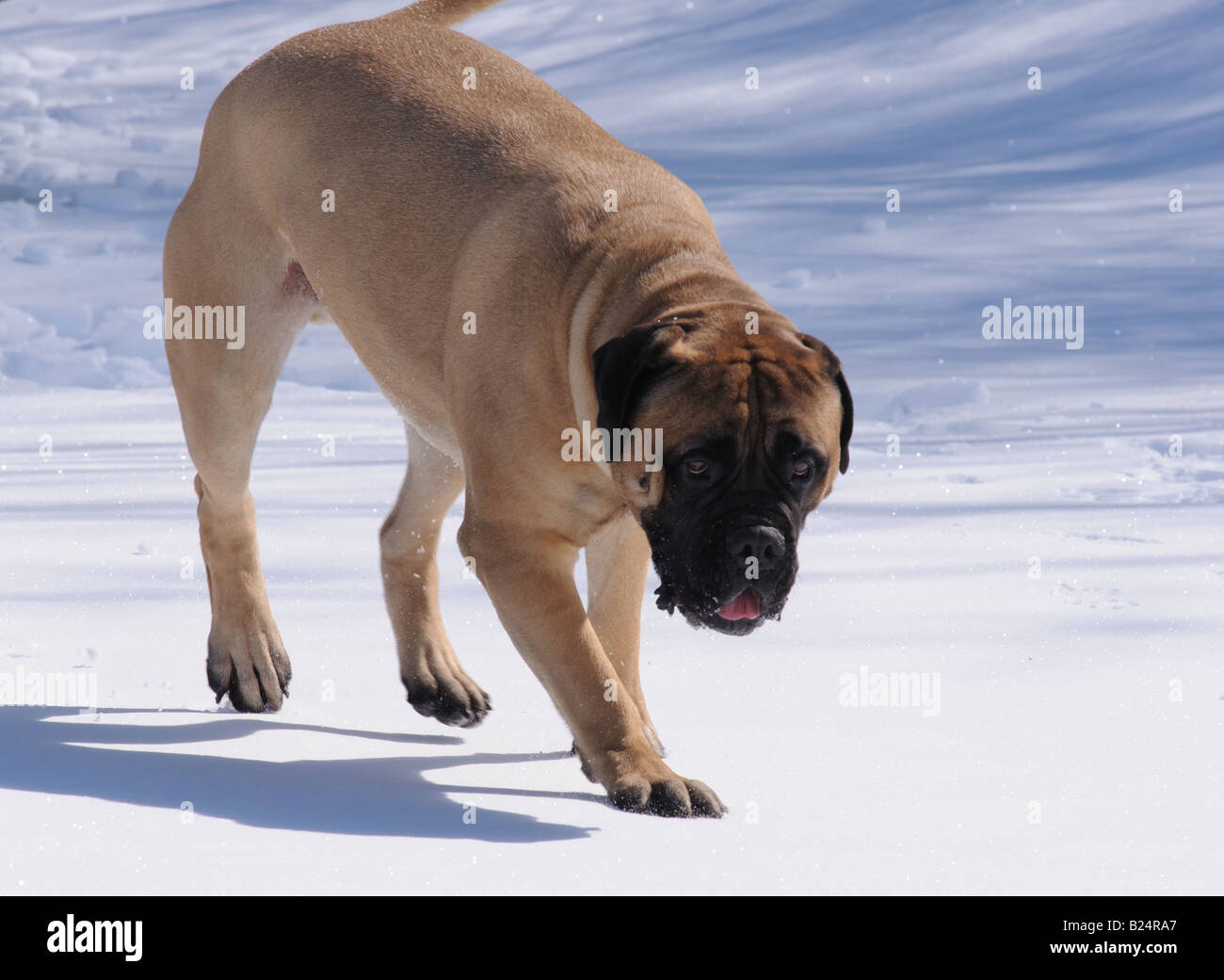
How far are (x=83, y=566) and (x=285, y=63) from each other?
270 centimetres

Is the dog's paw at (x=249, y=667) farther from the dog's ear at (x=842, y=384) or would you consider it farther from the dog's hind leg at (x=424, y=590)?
the dog's ear at (x=842, y=384)

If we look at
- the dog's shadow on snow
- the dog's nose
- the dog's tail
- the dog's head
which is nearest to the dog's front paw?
the dog's shadow on snow

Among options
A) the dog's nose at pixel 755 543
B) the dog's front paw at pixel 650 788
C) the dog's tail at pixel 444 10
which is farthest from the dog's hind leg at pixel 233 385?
the dog's nose at pixel 755 543

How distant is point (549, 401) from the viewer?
383cm

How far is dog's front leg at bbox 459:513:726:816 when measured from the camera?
367cm

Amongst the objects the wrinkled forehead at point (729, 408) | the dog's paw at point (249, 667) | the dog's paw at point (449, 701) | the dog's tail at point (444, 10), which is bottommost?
the dog's paw at point (449, 701)

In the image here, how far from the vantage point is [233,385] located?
4883 millimetres

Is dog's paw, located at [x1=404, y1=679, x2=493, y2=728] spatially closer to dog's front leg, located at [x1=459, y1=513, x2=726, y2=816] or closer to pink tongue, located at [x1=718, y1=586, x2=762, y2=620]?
dog's front leg, located at [x1=459, y1=513, x2=726, y2=816]

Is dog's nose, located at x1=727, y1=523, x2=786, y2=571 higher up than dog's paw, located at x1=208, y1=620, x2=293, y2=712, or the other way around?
dog's nose, located at x1=727, y1=523, x2=786, y2=571

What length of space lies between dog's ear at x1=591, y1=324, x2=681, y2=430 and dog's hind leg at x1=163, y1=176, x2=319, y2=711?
1.76m

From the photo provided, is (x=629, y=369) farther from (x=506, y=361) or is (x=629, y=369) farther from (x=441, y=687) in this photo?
(x=441, y=687)

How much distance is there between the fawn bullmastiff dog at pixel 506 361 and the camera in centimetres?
348

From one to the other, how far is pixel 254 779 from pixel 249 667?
1.05 meters

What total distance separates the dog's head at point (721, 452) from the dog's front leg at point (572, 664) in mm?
339
